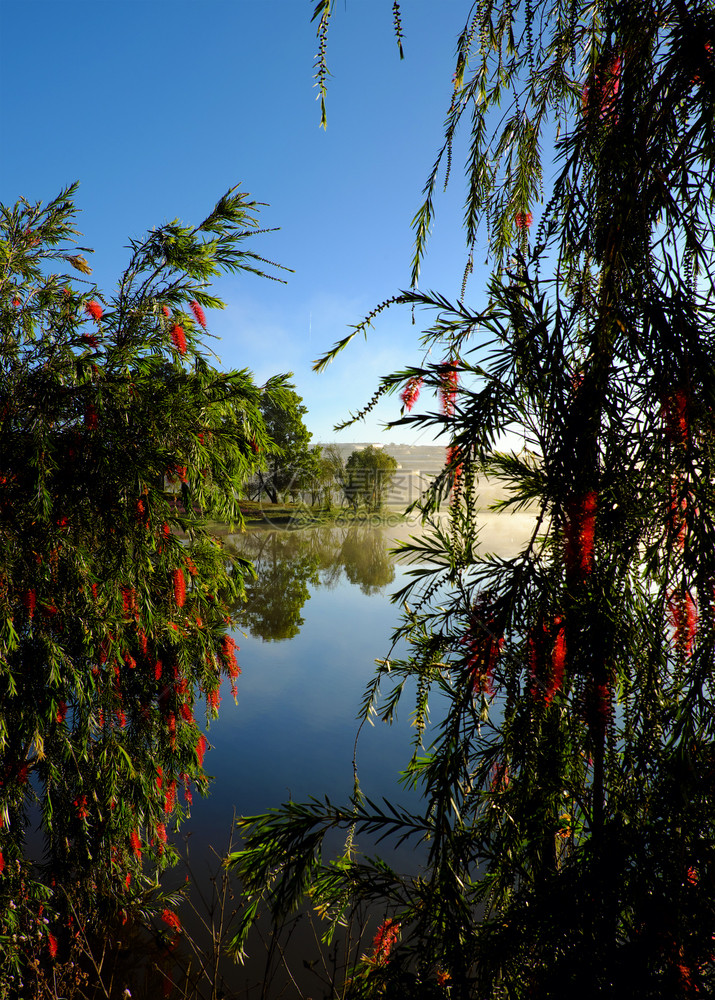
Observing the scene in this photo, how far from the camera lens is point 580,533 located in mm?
847

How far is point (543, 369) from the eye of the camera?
2.74 ft

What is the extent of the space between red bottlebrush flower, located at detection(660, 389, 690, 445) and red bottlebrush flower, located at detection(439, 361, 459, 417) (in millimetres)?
269

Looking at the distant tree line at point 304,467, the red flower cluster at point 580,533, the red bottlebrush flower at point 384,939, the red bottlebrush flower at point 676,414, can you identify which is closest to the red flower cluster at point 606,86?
the red bottlebrush flower at point 676,414

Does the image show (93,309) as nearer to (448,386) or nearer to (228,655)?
(228,655)

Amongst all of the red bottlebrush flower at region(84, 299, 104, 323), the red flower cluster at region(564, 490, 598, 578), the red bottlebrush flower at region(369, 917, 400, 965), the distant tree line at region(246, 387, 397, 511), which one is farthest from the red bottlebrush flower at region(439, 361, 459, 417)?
the distant tree line at region(246, 387, 397, 511)

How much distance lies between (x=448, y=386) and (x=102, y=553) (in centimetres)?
193

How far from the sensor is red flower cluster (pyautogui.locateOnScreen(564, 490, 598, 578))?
83cm

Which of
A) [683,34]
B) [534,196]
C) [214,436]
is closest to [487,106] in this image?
[534,196]

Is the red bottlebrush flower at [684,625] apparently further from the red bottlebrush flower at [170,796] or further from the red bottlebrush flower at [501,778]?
the red bottlebrush flower at [170,796]

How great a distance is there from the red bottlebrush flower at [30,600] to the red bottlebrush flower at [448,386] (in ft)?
5.86

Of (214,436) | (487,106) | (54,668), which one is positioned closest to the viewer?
(487,106)

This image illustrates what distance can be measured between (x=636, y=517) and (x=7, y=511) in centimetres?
205

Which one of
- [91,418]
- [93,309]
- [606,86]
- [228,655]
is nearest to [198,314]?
[93,309]

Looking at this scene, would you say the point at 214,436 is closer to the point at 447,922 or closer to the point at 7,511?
the point at 7,511
